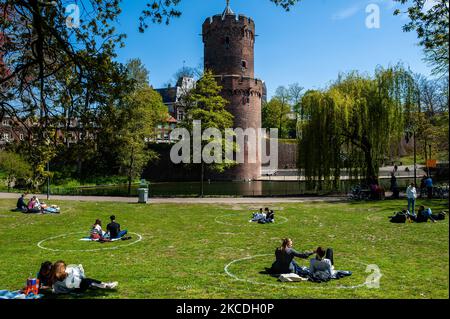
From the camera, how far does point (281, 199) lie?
2977 centimetres

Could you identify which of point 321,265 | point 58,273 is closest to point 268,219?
point 321,265

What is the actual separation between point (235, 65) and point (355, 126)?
32385mm

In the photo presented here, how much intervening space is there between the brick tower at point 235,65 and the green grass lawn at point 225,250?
36.6 meters

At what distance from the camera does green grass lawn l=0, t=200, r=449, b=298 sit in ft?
30.3

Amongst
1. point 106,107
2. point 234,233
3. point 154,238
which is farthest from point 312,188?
point 106,107

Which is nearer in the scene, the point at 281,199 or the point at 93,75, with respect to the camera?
the point at 93,75

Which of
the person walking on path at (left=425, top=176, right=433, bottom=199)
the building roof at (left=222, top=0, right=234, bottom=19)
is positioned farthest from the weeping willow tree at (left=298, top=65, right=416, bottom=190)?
the building roof at (left=222, top=0, right=234, bottom=19)

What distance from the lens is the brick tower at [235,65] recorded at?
59.4 m

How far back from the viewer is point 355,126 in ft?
101

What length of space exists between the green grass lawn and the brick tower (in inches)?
1441

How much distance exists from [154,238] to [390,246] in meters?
8.66

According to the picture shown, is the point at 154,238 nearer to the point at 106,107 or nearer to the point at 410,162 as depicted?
the point at 106,107

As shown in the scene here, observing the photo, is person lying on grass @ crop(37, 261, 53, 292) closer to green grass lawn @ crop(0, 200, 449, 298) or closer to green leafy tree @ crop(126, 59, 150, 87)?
green grass lawn @ crop(0, 200, 449, 298)

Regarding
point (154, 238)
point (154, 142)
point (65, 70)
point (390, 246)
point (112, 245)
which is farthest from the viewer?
point (154, 142)
